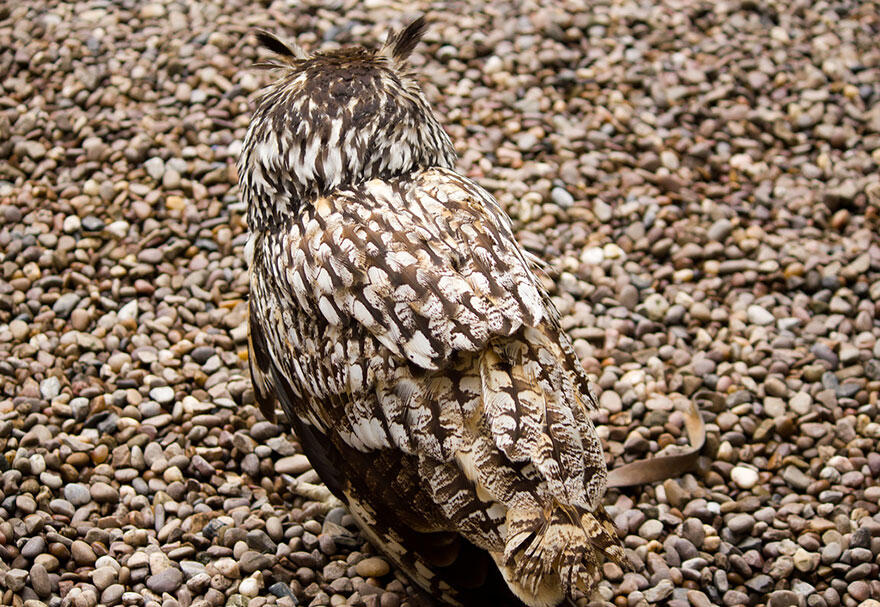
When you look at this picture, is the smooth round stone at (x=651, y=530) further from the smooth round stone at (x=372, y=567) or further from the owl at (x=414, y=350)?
the smooth round stone at (x=372, y=567)

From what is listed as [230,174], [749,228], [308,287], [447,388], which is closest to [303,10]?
[230,174]

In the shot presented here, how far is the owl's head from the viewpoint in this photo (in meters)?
3.20

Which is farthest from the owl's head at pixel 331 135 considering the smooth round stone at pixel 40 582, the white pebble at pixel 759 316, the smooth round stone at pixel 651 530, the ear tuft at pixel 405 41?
the white pebble at pixel 759 316

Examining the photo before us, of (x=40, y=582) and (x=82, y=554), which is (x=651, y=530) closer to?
(x=82, y=554)

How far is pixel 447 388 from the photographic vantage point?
2758 mm

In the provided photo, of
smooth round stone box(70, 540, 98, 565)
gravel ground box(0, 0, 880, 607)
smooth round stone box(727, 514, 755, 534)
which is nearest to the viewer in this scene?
smooth round stone box(70, 540, 98, 565)

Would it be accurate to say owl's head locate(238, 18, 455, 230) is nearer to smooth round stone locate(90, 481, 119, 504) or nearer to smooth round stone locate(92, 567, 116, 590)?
smooth round stone locate(90, 481, 119, 504)

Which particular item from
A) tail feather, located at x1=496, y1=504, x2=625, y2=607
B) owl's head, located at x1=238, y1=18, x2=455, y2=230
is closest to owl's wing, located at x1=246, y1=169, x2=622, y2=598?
tail feather, located at x1=496, y1=504, x2=625, y2=607

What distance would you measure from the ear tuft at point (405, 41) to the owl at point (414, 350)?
0.50 ft

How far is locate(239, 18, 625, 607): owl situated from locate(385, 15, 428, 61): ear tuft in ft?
0.50

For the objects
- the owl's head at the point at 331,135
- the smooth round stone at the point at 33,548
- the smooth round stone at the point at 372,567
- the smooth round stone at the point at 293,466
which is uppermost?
the owl's head at the point at 331,135

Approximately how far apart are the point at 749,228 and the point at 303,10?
3.05 m

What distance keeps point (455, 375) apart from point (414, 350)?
14 centimetres

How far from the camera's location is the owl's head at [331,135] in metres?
3.20
